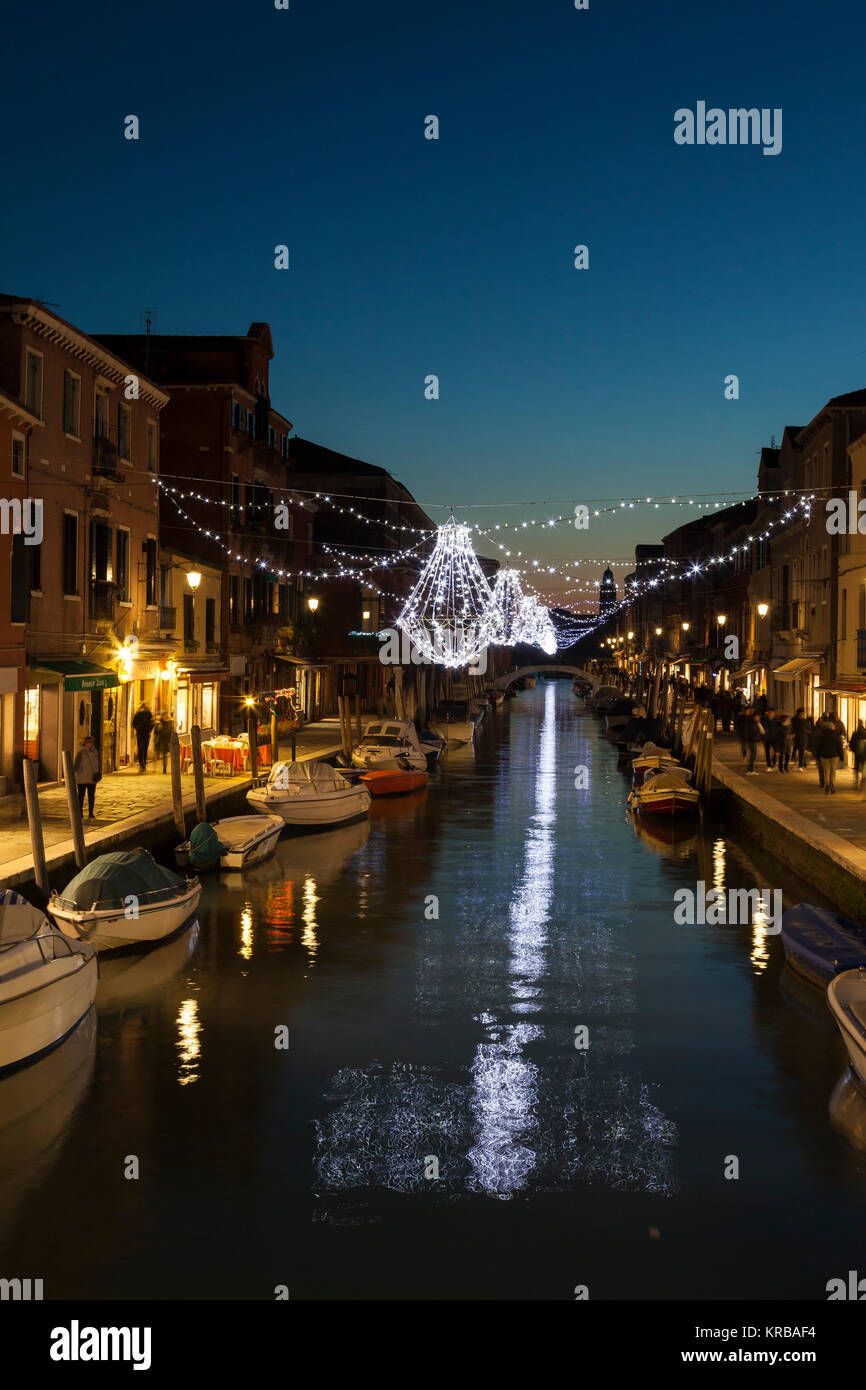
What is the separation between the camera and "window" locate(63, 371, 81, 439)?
30.2 meters

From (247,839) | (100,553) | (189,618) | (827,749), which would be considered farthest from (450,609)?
(247,839)

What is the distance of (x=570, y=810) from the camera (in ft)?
128

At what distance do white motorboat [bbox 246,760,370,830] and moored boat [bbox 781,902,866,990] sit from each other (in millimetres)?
14179

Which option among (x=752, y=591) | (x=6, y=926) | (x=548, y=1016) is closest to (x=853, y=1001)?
(x=548, y=1016)

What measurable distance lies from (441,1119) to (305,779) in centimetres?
2039

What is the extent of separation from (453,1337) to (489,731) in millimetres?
70112

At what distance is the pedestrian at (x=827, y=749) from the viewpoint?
2952cm

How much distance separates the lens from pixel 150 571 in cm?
3681

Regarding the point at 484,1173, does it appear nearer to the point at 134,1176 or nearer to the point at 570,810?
the point at 134,1176

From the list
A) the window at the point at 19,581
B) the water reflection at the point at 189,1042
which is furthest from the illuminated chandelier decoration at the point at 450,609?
the water reflection at the point at 189,1042

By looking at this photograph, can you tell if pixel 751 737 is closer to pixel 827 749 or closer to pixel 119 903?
pixel 827 749

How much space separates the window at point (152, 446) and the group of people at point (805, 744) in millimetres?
17769

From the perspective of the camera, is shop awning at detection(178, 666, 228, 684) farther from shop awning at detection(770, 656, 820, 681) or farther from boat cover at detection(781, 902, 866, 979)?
boat cover at detection(781, 902, 866, 979)

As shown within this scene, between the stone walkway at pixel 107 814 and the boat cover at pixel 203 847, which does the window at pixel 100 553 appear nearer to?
the stone walkway at pixel 107 814
